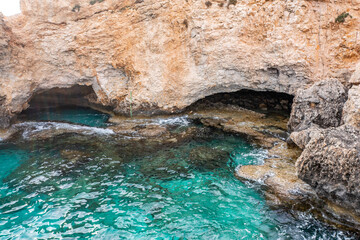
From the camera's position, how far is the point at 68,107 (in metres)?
24.2

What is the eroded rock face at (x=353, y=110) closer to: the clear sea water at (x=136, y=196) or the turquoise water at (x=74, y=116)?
the clear sea water at (x=136, y=196)

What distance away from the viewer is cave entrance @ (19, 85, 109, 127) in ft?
64.5

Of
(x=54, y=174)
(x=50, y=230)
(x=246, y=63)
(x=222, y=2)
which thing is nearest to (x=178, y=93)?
(x=246, y=63)

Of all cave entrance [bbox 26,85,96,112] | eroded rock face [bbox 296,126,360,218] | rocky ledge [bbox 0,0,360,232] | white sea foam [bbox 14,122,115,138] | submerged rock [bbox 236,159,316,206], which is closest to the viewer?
eroded rock face [bbox 296,126,360,218]

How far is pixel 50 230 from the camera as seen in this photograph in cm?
739

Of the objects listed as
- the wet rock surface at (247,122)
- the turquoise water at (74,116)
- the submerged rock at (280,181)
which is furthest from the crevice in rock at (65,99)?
the submerged rock at (280,181)

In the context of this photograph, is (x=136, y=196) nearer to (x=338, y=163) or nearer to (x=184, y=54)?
(x=338, y=163)

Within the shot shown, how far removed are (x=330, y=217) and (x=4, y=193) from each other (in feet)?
38.8

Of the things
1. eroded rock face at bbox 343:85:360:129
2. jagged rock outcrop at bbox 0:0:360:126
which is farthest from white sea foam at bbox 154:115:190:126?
eroded rock face at bbox 343:85:360:129

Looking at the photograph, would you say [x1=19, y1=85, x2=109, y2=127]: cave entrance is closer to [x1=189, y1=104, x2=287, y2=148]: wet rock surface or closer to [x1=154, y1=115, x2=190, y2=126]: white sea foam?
[x1=154, y1=115, x2=190, y2=126]: white sea foam

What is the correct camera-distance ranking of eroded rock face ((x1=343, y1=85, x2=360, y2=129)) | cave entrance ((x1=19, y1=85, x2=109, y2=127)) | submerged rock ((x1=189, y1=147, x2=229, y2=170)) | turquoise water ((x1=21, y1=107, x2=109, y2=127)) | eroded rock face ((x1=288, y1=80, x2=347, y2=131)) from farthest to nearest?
cave entrance ((x1=19, y1=85, x2=109, y2=127)) → turquoise water ((x1=21, y1=107, x2=109, y2=127)) → eroded rock face ((x1=288, y1=80, x2=347, y2=131)) → submerged rock ((x1=189, y1=147, x2=229, y2=170)) → eroded rock face ((x1=343, y1=85, x2=360, y2=129))

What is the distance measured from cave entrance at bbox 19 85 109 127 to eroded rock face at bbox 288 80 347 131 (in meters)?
13.3

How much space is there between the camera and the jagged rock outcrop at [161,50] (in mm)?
14984

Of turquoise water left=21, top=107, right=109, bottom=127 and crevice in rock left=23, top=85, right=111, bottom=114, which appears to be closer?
turquoise water left=21, top=107, right=109, bottom=127
